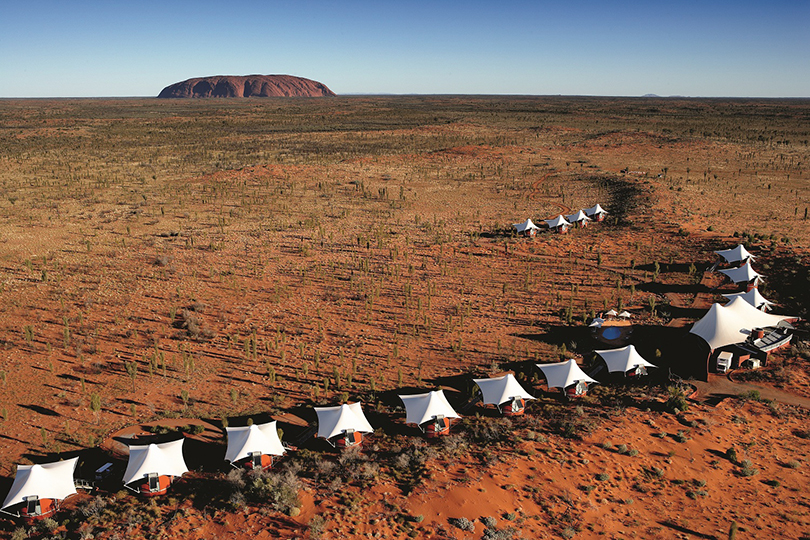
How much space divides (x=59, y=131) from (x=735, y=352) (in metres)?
112

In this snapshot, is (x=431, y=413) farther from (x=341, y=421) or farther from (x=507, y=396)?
(x=341, y=421)

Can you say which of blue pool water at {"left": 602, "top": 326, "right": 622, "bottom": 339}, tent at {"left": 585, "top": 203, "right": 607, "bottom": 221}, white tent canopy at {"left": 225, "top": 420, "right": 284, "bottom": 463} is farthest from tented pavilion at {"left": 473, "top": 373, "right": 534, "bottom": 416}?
tent at {"left": 585, "top": 203, "right": 607, "bottom": 221}

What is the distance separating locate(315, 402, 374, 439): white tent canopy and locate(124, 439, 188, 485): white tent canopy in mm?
3944

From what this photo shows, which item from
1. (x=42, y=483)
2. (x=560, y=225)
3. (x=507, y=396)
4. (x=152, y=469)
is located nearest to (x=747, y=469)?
(x=507, y=396)

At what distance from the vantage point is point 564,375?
18.8 meters

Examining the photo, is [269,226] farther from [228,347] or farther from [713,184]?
[713,184]

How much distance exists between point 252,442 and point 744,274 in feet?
86.6

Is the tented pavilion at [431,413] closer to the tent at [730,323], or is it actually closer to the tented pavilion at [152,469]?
the tented pavilion at [152,469]

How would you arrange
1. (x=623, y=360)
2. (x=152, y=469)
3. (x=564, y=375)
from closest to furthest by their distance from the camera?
(x=152, y=469)
(x=564, y=375)
(x=623, y=360)

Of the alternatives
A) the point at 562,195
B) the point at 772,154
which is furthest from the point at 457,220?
the point at 772,154

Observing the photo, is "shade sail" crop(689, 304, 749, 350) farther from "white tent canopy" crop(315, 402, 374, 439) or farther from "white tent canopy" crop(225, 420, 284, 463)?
"white tent canopy" crop(225, 420, 284, 463)

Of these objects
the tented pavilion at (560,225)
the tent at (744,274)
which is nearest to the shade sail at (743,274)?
the tent at (744,274)

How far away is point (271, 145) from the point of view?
83.9m

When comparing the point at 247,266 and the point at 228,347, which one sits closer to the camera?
the point at 228,347
